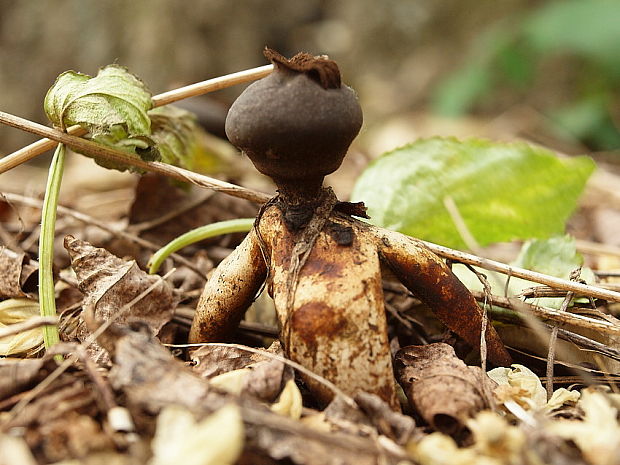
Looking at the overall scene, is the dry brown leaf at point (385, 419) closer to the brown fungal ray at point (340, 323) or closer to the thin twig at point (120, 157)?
the brown fungal ray at point (340, 323)

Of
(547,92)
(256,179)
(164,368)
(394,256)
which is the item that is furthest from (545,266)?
(547,92)

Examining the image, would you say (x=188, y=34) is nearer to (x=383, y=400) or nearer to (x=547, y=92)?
(x=547, y=92)

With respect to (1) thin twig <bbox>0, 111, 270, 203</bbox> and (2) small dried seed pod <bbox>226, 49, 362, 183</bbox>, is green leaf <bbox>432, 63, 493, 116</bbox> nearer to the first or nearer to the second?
(1) thin twig <bbox>0, 111, 270, 203</bbox>

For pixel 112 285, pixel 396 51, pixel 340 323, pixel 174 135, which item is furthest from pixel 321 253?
pixel 396 51

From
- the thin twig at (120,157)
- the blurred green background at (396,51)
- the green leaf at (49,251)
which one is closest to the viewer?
the green leaf at (49,251)

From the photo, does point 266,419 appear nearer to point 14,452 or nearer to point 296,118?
point 14,452

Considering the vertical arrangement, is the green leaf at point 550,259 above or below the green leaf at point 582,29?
below

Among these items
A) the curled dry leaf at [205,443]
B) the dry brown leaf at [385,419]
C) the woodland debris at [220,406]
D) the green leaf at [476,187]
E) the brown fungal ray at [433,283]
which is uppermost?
the green leaf at [476,187]

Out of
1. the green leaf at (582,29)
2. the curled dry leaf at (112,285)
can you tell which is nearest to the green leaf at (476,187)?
the curled dry leaf at (112,285)
